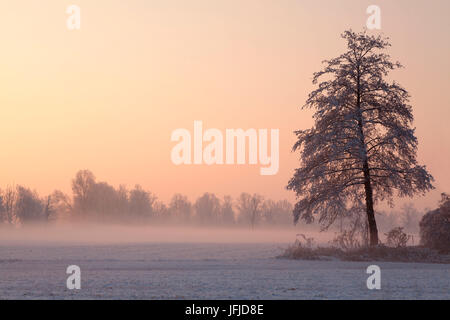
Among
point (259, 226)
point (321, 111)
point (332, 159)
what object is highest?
point (321, 111)

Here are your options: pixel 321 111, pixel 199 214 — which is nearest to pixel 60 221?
pixel 199 214

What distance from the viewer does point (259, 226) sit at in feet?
568

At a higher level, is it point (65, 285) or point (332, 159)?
point (332, 159)

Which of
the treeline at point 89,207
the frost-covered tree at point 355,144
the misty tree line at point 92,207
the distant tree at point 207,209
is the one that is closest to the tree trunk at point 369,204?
the frost-covered tree at point 355,144

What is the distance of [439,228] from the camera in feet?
98.6

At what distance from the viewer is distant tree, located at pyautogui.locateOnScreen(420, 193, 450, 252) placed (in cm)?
2952

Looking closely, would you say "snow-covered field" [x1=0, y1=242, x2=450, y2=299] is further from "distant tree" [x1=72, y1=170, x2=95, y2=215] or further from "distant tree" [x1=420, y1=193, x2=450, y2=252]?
"distant tree" [x1=72, y1=170, x2=95, y2=215]

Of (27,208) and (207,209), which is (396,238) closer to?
(27,208)

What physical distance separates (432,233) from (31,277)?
75.3 feet

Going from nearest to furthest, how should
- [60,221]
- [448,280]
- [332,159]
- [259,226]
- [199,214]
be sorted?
[448,280]
[332,159]
[60,221]
[259,226]
[199,214]

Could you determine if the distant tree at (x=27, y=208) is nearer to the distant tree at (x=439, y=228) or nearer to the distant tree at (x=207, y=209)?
the distant tree at (x=207, y=209)

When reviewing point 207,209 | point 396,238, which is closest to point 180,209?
point 207,209

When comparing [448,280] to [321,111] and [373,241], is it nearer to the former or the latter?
[373,241]
